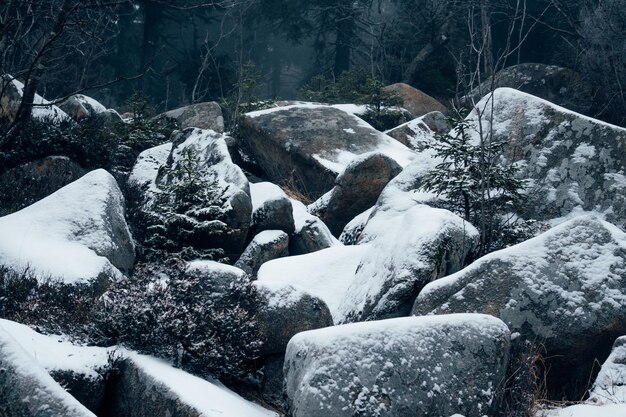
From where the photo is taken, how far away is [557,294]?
575cm

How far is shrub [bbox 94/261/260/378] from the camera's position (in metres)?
5.69

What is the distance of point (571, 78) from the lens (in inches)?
727

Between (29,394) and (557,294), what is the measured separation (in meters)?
3.84

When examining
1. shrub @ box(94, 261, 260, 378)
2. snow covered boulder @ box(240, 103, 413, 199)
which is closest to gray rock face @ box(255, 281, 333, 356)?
shrub @ box(94, 261, 260, 378)

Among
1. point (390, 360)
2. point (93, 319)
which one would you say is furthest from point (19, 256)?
point (390, 360)

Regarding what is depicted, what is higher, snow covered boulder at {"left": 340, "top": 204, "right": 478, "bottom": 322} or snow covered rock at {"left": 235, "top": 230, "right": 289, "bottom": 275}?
snow covered boulder at {"left": 340, "top": 204, "right": 478, "bottom": 322}

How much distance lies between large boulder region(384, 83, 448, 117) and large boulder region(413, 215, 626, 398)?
39.9 ft

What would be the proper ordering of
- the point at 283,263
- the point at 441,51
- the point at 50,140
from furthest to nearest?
the point at 441,51, the point at 50,140, the point at 283,263

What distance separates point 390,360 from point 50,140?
314 inches

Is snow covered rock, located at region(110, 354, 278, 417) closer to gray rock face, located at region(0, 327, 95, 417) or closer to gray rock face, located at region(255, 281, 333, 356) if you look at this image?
gray rock face, located at region(255, 281, 333, 356)

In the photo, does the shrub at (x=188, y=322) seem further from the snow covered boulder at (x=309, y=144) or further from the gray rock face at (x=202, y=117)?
the gray rock face at (x=202, y=117)

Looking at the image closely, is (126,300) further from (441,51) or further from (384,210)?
(441,51)

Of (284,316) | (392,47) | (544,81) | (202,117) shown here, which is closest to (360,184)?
(284,316)

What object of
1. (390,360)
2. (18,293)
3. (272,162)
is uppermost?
(390,360)
